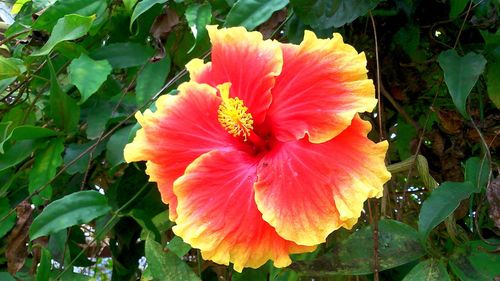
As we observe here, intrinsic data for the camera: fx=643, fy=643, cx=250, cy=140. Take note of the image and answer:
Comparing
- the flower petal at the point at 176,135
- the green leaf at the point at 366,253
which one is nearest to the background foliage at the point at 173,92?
the green leaf at the point at 366,253

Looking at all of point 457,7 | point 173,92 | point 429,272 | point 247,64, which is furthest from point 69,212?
point 457,7

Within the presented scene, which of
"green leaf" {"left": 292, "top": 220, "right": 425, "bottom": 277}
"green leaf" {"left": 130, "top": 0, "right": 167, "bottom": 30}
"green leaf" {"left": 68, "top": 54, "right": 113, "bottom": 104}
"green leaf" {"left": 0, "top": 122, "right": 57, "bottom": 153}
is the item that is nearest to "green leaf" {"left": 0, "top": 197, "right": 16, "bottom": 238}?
"green leaf" {"left": 0, "top": 122, "right": 57, "bottom": 153}

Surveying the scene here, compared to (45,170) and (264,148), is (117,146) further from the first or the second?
(264,148)

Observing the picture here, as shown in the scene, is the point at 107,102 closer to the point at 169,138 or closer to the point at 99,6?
the point at 99,6

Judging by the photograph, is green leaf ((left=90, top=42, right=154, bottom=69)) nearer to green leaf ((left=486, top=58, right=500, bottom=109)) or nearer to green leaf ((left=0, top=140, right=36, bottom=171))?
green leaf ((left=0, top=140, right=36, bottom=171))

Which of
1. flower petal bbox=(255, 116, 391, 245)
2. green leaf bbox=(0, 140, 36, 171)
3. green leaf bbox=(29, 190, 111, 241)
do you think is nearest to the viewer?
flower petal bbox=(255, 116, 391, 245)

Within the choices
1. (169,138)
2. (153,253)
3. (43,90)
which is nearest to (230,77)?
(169,138)
